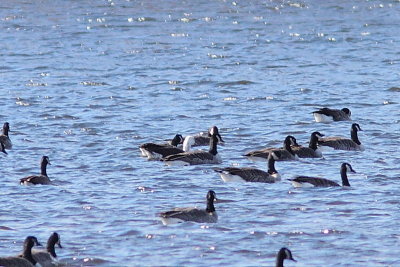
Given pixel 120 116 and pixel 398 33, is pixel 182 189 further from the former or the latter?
pixel 398 33

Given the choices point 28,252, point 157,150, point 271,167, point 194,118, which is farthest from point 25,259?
point 194,118

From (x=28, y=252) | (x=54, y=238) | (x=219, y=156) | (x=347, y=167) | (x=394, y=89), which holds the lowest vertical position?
(x=28, y=252)

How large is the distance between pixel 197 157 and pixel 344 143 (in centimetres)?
395

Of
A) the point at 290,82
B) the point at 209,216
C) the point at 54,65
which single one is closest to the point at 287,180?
the point at 209,216

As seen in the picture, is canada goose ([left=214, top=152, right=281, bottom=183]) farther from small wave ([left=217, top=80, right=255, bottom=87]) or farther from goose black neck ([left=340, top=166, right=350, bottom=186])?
small wave ([left=217, top=80, right=255, bottom=87])

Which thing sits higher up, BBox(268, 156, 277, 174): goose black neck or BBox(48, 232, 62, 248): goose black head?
BBox(268, 156, 277, 174): goose black neck

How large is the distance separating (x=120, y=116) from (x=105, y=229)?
1351 centimetres

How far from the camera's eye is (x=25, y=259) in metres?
17.9

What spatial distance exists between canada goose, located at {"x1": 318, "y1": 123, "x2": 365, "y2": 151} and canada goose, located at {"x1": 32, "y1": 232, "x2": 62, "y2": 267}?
11358 mm

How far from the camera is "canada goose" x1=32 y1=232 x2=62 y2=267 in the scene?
18.2 m

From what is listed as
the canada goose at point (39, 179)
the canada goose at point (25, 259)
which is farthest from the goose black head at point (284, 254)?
the canada goose at point (39, 179)

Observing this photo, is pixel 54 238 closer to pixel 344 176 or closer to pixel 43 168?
pixel 43 168

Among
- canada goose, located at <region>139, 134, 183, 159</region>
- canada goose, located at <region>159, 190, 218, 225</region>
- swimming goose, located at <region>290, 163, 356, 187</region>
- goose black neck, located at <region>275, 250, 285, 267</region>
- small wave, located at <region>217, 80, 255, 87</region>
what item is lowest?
goose black neck, located at <region>275, 250, 285, 267</region>

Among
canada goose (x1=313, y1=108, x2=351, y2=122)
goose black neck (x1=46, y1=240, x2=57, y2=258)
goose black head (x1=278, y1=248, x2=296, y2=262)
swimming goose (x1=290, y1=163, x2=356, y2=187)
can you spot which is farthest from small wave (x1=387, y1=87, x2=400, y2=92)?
goose black neck (x1=46, y1=240, x2=57, y2=258)
